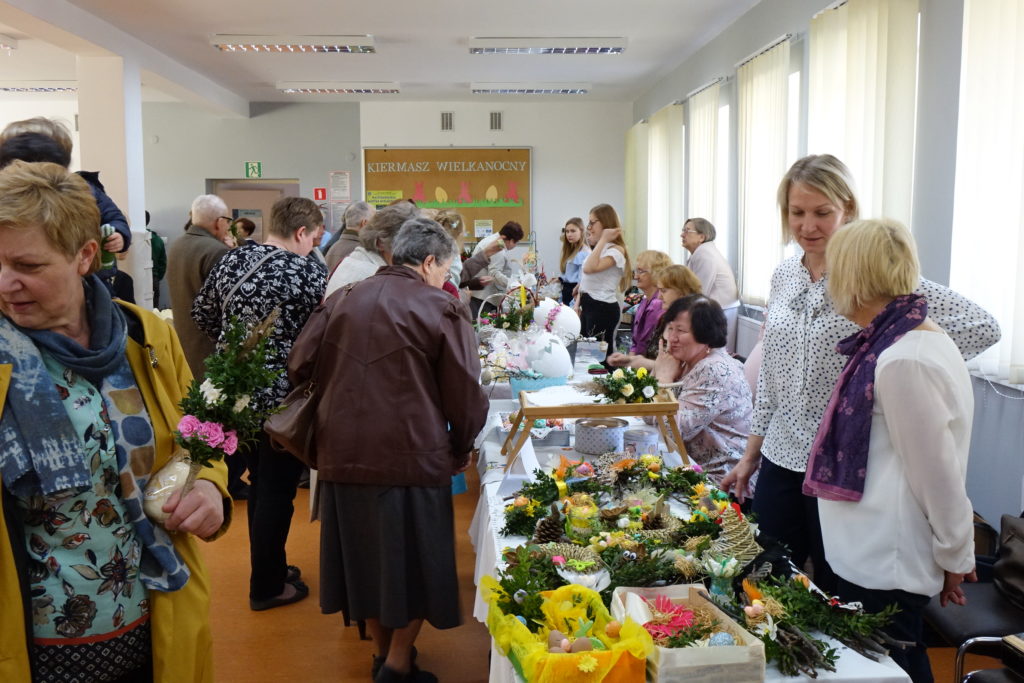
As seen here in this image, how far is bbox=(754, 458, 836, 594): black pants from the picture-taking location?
206 centimetres

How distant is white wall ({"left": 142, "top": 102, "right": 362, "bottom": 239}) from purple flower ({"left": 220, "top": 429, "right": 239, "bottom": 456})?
10.2m

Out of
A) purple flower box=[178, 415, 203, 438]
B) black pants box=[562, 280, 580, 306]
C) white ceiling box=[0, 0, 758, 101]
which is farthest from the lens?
black pants box=[562, 280, 580, 306]

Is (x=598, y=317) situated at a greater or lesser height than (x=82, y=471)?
lesser

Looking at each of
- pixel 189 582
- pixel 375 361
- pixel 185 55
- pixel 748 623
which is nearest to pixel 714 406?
pixel 375 361

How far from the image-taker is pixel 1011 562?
89.3 inches

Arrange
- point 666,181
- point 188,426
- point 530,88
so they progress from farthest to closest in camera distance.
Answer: point 530,88 → point 666,181 → point 188,426

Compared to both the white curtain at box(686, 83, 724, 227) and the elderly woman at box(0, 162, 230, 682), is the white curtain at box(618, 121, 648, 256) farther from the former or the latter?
the elderly woman at box(0, 162, 230, 682)

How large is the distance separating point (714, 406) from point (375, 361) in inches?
47.8

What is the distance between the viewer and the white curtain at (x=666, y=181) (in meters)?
8.79

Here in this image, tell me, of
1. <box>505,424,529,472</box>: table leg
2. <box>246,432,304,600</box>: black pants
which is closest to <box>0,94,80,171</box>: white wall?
<box>246,432,304,600</box>: black pants

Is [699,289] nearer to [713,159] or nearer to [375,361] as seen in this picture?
[375,361]

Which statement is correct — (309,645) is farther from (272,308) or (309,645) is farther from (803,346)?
(803,346)

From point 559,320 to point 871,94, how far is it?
2217 mm

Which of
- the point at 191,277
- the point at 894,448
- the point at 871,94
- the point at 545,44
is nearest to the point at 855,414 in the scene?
the point at 894,448
